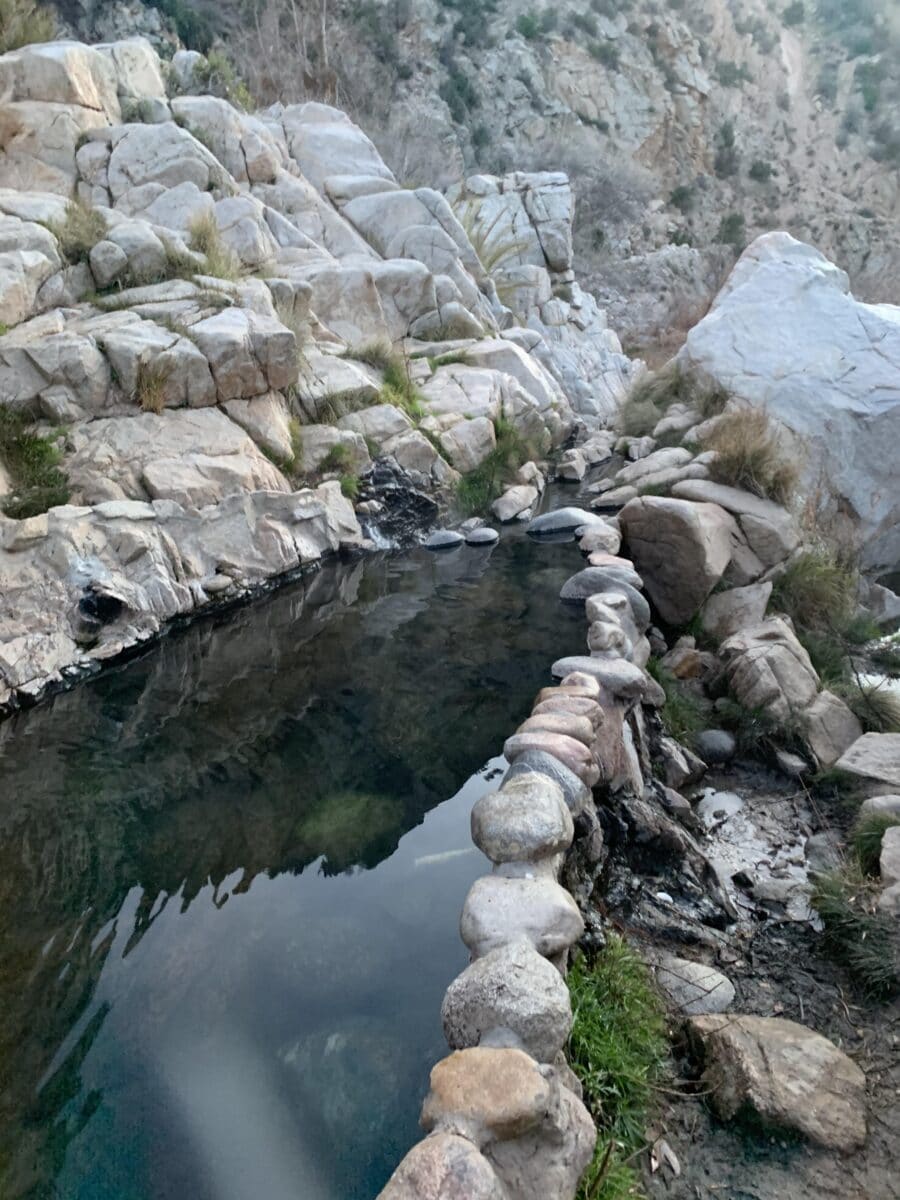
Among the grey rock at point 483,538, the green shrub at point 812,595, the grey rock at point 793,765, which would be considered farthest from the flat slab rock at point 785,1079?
the grey rock at point 483,538

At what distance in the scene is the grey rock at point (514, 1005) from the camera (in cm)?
212

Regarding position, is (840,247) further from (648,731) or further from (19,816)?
(19,816)

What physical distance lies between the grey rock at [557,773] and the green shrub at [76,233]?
320 inches

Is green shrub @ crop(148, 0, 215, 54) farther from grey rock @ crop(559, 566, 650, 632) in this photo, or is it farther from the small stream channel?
the small stream channel

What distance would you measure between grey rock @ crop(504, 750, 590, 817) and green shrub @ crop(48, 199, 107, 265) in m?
8.12

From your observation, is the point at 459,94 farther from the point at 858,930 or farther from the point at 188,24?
the point at 858,930

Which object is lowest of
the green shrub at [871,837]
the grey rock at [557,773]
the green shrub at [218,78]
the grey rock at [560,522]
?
the grey rock at [560,522]

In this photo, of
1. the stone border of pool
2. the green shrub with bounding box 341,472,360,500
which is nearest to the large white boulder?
the stone border of pool

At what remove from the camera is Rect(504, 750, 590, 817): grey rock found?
325 centimetres

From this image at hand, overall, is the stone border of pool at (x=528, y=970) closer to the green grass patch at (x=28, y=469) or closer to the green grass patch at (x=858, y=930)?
the green grass patch at (x=858, y=930)

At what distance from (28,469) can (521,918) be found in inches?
232

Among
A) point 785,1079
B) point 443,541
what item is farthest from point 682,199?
point 785,1079

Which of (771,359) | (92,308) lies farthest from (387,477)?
(771,359)

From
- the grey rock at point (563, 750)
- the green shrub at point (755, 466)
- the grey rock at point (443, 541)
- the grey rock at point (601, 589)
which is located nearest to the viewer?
the grey rock at point (563, 750)
